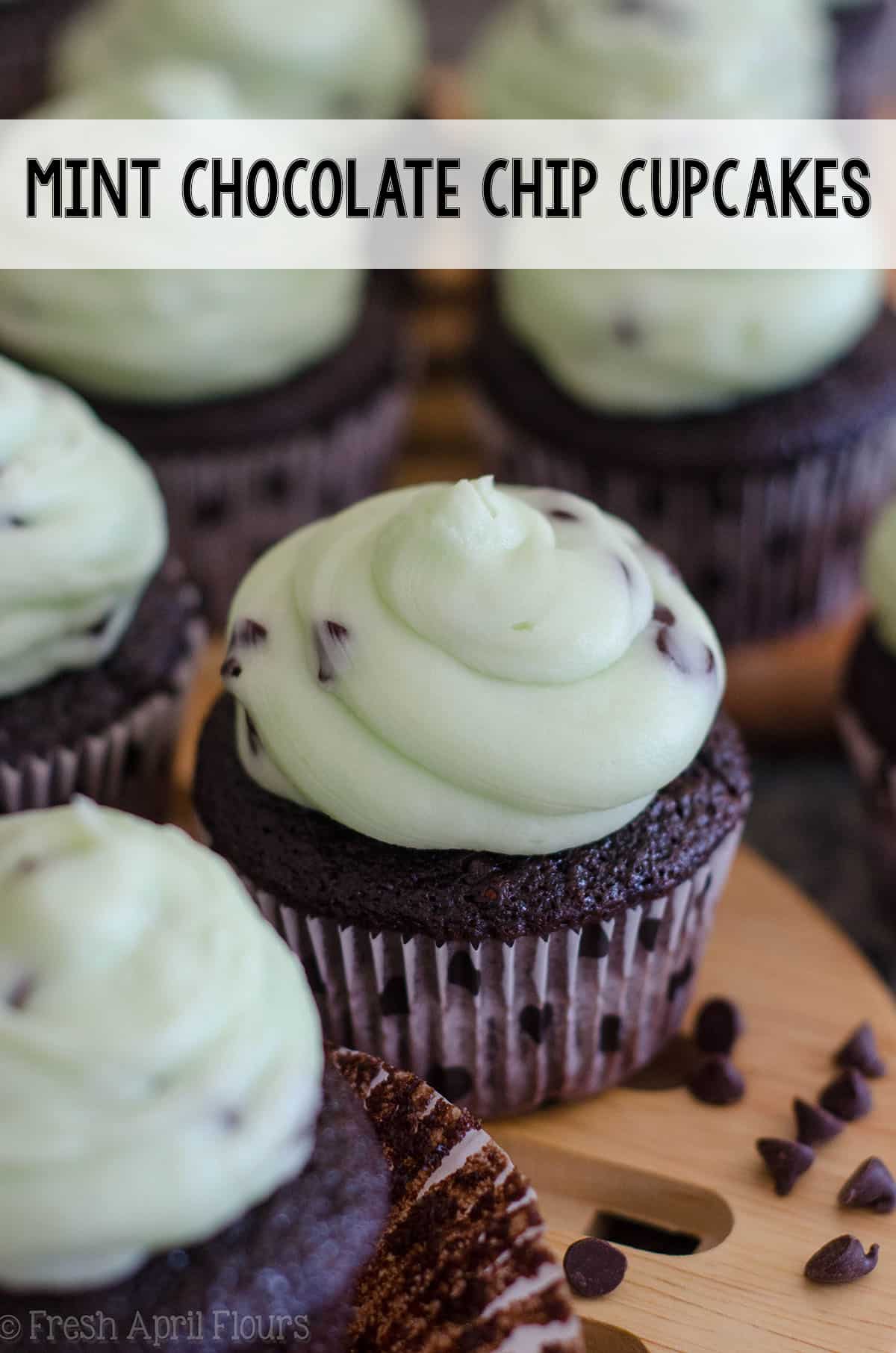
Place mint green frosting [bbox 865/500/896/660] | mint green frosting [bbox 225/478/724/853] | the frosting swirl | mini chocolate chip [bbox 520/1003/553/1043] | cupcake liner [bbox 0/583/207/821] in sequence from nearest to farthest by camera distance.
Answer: mint green frosting [bbox 225/478/724/853], mini chocolate chip [bbox 520/1003/553/1043], cupcake liner [bbox 0/583/207/821], mint green frosting [bbox 865/500/896/660], the frosting swirl

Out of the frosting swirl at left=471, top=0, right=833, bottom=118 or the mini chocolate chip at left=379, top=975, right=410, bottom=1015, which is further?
the frosting swirl at left=471, top=0, right=833, bottom=118

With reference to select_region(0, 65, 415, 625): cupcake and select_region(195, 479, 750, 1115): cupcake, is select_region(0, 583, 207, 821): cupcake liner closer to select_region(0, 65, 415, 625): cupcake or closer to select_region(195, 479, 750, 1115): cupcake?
select_region(195, 479, 750, 1115): cupcake

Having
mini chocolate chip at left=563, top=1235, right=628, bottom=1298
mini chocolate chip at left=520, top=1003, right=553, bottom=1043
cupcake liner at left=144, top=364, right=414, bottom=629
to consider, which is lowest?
mini chocolate chip at left=563, top=1235, right=628, bottom=1298

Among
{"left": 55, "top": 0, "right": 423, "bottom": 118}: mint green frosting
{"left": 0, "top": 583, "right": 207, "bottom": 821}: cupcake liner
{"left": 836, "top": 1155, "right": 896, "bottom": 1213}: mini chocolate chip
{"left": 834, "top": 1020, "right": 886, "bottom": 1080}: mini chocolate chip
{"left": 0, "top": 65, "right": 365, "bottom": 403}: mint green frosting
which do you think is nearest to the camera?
{"left": 836, "top": 1155, "right": 896, "bottom": 1213}: mini chocolate chip

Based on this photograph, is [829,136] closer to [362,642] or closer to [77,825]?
[362,642]

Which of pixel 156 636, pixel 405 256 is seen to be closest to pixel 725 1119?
pixel 156 636

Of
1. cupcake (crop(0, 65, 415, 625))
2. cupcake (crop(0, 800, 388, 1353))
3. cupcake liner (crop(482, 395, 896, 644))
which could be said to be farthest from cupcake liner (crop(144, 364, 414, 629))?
cupcake (crop(0, 800, 388, 1353))

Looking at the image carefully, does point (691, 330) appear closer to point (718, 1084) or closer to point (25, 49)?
point (718, 1084)

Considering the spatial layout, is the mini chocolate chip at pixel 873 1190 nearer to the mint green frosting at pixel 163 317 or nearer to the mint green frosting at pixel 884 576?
the mint green frosting at pixel 884 576
